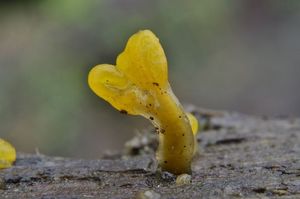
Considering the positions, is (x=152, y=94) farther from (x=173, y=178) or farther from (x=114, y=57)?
(x=114, y=57)

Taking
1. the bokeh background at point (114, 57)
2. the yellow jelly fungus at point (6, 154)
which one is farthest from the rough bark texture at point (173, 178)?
the bokeh background at point (114, 57)

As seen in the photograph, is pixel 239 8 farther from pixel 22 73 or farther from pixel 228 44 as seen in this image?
pixel 22 73

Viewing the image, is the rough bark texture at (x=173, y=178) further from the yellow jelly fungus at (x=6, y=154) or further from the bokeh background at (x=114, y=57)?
the bokeh background at (x=114, y=57)

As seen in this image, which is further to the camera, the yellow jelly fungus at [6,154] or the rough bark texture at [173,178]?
the yellow jelly fungus at [6,154]

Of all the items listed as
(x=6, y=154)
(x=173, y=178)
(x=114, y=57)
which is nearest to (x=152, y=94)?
(x=173, y=178)

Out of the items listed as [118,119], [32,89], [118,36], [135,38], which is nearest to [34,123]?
[32,89]

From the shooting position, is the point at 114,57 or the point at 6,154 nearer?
the point at 6,154
